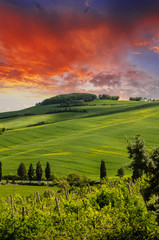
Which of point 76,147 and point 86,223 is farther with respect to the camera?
point 76,147

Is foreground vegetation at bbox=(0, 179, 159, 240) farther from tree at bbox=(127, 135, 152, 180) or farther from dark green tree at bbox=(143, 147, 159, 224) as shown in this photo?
tree at bbox=(127, 135, 152, 180)

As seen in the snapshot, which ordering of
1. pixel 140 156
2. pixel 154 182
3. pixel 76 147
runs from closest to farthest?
1. pixel 140 156
2. pixel 154 182
3. pixel 76 147

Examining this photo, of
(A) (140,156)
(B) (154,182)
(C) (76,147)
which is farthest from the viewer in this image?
(C) (76,147)

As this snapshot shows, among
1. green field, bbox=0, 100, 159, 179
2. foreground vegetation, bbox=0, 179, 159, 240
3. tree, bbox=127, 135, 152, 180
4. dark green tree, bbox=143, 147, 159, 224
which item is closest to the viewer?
tree, bbox=127, 135, 152, 180

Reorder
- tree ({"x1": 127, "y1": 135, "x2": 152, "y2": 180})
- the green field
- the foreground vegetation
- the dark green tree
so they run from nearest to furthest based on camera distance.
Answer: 1. tree ({"x1": 127, "y1": 135, "x2": 152, "y2": 180})
2. the dark green tree
3. the foreground vegetation
4. the green field

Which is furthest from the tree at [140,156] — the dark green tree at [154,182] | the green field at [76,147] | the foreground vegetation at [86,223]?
the green field at [76,147]

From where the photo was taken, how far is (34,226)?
2688 centimetres

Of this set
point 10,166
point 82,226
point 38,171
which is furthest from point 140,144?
point 10,166

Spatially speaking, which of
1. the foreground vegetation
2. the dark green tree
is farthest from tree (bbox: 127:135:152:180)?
the foreground vegetation

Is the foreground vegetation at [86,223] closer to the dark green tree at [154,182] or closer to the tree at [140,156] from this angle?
the dark green tree at [154,182]

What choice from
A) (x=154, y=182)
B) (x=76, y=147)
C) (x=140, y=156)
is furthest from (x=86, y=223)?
(x=76, y=147)

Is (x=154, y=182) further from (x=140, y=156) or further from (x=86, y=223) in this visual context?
(x=86, y=223)

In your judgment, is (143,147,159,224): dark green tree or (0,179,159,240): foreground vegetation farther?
(0,179,159,240): foreground vegetation

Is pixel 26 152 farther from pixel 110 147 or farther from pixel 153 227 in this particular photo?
pixel 153 227
